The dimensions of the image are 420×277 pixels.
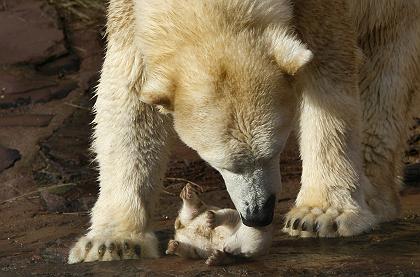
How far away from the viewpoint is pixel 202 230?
4395mm

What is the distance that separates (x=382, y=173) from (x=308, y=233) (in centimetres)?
76

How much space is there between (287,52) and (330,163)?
0.84 meters

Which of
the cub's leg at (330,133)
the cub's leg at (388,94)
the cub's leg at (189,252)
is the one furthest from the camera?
the cub's leg at (388,94)

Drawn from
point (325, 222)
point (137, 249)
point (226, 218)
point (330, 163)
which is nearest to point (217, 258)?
point (226, 218)

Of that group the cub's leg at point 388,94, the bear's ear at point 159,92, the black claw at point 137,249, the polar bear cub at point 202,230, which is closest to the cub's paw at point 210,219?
the polar bear cub at point 202,230

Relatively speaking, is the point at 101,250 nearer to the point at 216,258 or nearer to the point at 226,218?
the point at 226,218

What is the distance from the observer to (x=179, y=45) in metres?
4.20

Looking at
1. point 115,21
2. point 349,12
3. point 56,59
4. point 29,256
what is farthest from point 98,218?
point 56,59

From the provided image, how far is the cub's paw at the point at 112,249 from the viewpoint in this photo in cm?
451

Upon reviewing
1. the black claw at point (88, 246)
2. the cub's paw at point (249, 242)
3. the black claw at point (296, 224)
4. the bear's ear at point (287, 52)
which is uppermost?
the bear's ear at point (287, 52)

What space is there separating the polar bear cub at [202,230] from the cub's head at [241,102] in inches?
8.0

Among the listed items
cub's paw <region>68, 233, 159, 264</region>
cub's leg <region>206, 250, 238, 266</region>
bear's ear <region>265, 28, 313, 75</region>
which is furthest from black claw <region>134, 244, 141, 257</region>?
bear's ear <region>265, 28, 313, 75</region>

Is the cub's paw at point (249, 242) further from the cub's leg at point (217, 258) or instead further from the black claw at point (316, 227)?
the black claw at point (316, 227)

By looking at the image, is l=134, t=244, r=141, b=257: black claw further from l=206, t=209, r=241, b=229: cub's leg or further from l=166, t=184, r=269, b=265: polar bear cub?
l=206, t=209, r=241, b=229: cub's leg
